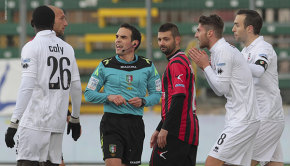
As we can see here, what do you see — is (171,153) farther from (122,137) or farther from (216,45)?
(216,45)

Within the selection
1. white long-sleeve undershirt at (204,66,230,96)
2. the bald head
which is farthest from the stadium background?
white long-sleeve undershirt at (204,66,230,96)

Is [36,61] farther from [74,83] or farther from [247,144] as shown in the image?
[247,144]

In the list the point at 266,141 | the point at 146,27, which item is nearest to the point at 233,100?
the point at 266,141

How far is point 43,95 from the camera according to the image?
5.26m

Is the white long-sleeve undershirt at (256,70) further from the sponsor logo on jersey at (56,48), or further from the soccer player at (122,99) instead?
the sponsor logo on jersey at (56,48)

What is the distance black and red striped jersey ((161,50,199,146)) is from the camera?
5613 mm

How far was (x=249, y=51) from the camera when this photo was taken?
20.5ft

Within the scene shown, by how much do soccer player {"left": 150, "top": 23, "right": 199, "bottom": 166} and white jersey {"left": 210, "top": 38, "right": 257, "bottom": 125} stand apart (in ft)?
1.08

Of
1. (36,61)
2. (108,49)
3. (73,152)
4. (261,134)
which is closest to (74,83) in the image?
(36,61)

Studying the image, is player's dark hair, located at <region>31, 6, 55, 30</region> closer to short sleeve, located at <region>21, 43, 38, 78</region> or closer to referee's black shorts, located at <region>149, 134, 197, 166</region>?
short sleeve, located at <region>21, 43, 38, 78</region>

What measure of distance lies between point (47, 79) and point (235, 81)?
5.22 feet

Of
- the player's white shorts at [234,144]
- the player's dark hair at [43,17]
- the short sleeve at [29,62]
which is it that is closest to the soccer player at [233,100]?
the player's white shorts at [234,144]

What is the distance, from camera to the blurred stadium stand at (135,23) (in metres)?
15.4

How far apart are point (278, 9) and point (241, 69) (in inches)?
421
